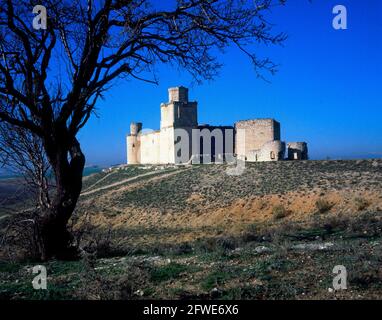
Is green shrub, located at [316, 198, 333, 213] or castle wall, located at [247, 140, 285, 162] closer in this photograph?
green shrub, located at [316, 198, 333, 213]

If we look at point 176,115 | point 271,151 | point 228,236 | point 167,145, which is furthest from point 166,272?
point 167,145

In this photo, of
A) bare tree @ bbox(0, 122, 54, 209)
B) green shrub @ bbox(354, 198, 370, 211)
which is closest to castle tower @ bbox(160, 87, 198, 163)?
green shrub @ bbox(354, 198, 370, 211)

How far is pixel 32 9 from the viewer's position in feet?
20.7

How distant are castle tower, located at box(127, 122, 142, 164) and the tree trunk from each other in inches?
1859

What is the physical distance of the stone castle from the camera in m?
36.3

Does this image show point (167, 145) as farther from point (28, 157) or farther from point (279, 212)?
point (28, 157)

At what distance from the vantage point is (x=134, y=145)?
55.2 meters

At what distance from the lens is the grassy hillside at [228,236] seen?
16.3ft

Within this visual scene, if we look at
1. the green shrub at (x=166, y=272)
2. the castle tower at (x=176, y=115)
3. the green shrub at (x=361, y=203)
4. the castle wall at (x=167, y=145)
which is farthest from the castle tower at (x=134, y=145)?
the green shrub at (x=166, y=272)

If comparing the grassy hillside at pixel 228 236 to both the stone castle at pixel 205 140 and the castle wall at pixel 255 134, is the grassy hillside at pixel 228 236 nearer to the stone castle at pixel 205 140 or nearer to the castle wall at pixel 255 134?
the stone castle at pixel 205 140

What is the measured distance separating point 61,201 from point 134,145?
48531mm
